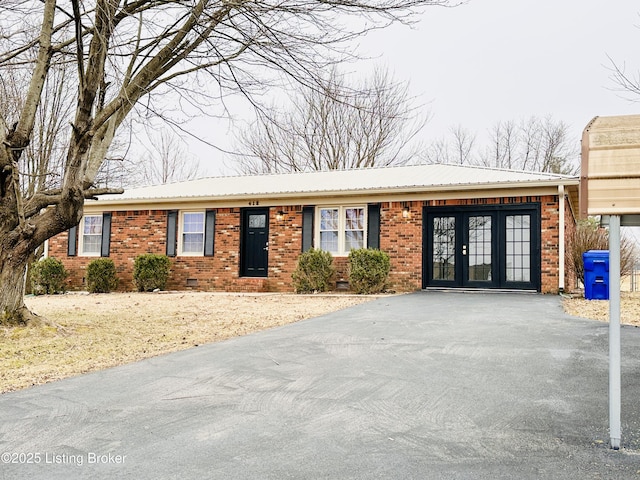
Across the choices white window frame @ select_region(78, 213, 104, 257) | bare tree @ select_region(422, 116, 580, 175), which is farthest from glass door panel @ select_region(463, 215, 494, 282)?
bare tree @ select_region(422, 116, 580, 175)

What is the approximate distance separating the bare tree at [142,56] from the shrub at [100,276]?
8000mm

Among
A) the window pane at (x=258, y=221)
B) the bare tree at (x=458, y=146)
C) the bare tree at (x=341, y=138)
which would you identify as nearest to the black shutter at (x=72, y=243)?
the window pane at (x=258, y=221)

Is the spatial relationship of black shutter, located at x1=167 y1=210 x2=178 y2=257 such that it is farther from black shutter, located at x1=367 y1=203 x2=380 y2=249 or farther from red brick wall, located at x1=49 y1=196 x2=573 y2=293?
black shutter, located at x1=367 y1=203 x2=380 y2=249

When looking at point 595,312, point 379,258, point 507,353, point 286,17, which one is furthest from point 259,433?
point 379,258

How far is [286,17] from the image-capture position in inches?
251

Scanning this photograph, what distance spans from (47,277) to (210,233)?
497 cm

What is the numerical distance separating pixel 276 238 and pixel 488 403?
10.8m

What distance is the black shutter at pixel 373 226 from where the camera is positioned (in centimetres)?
1294

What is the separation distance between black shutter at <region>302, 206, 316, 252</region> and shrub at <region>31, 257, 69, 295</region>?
7474 mm

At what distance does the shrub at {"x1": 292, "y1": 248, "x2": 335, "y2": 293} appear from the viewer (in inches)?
501

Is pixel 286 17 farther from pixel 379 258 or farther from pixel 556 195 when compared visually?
pixel 556 195

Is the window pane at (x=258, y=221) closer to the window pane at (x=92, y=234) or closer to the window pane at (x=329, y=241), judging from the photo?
the window pane at (x=329, y=241)

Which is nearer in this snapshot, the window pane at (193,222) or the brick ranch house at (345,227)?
the brick ranch house at (345,227)

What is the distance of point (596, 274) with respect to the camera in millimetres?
10336
